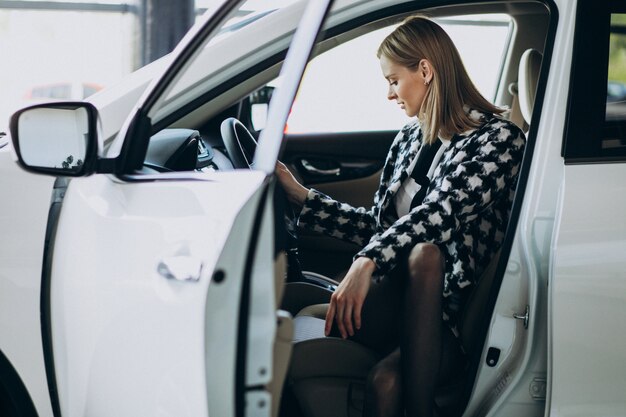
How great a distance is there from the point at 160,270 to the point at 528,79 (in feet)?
4.49

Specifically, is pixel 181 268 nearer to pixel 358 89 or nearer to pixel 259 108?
pixel 259 108

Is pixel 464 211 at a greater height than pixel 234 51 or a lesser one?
lesser

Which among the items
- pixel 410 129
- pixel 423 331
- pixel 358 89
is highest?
pixel 358 89

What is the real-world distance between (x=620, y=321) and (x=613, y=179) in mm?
285

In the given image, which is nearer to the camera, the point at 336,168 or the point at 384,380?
the point at 384,380

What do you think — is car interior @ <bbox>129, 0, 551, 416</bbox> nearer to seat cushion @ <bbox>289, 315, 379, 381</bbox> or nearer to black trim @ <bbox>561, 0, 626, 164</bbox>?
seat cushion @ <bbox>289, 315, 379, 381</bbox>

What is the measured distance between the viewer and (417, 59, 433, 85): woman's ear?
2.21m

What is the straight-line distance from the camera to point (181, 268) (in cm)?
148

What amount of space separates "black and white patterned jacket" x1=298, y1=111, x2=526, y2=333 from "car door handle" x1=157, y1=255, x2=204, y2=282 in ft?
1.93

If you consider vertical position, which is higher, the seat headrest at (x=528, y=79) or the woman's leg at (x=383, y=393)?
the seat headrest at (x=528, y=79)

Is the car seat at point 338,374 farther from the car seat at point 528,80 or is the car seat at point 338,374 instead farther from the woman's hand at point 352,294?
the car seat at point 528,80

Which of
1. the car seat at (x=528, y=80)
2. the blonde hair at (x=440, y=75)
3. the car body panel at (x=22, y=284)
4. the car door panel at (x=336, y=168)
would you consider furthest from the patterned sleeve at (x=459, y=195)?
the car door panel at (x=336, y=168)

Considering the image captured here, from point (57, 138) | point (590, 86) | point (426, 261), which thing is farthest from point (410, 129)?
point (57, 138)

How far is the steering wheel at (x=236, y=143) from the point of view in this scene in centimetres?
242
